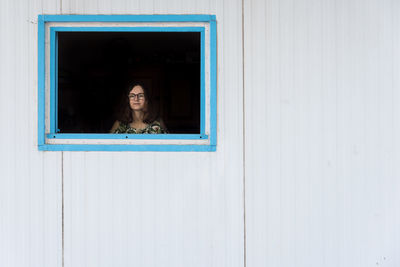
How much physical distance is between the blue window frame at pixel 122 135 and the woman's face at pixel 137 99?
0.33 m

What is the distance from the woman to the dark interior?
2063mm

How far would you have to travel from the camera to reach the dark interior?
5074mm

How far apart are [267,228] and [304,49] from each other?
134 centimetres

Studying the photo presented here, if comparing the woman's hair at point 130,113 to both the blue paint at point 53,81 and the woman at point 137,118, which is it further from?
the blue paint at point 53,81

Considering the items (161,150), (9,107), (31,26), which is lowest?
(161,150)

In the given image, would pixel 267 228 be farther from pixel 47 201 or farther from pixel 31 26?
pixel 31 26

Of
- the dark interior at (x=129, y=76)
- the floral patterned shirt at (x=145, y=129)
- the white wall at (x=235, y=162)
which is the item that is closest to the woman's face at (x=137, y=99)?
the floral patterned shirt at (x=145, y=129)

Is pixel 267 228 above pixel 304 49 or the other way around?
the other way around

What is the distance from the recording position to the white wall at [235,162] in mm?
2633

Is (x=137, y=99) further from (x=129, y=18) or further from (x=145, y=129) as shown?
(x=129, y=18)

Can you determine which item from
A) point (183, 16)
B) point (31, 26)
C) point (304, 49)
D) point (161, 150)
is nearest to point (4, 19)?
point (31, 26)

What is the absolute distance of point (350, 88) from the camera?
8.71ft

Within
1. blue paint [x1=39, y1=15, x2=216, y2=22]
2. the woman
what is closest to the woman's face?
the woman

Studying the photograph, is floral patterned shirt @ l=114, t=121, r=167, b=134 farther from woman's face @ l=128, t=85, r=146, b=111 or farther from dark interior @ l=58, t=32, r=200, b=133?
dark interior @ l=58, t=32, r=200, b=133
